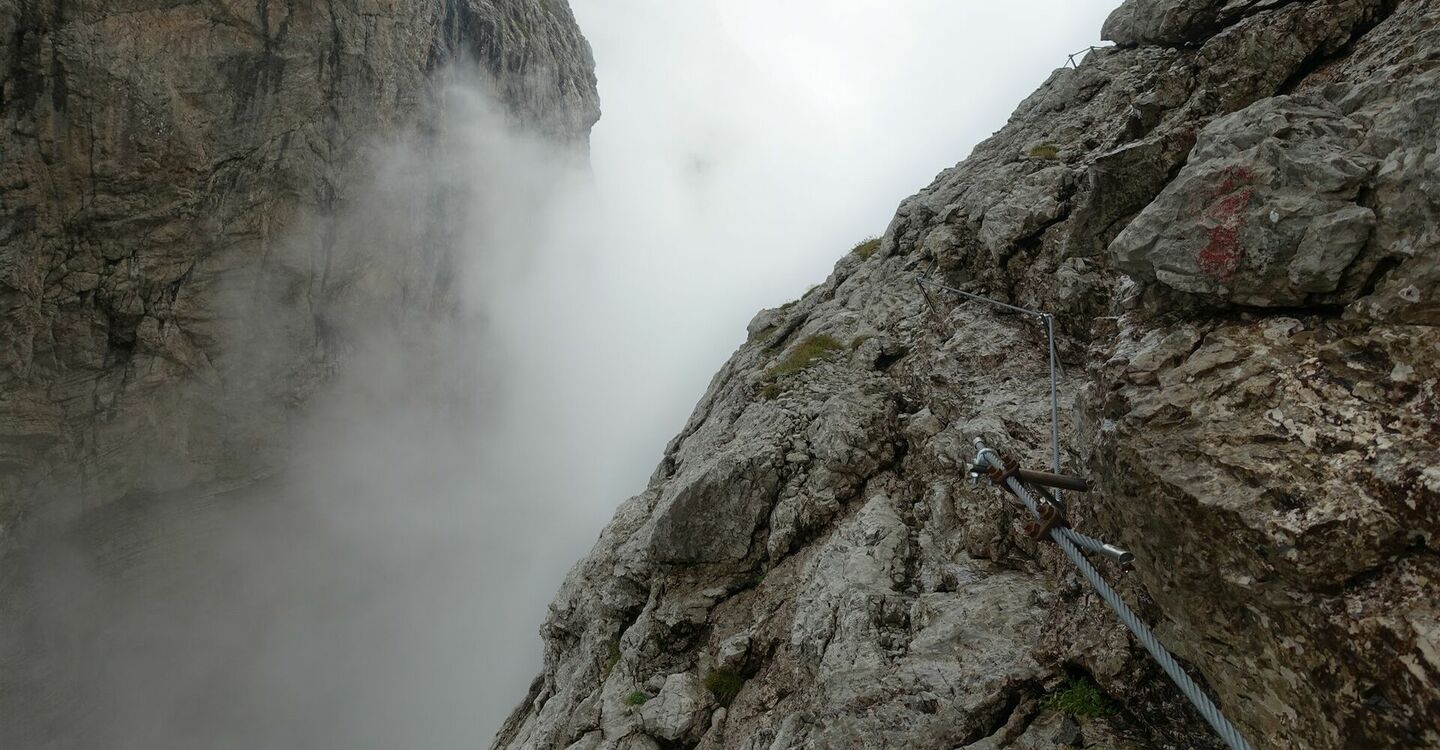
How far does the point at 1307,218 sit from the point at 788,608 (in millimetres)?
11246

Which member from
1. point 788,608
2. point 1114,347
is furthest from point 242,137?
point 1114,347

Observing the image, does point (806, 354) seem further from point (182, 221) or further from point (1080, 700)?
point (182, 221)

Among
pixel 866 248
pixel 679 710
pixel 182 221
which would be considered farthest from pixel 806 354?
pixel 182 221

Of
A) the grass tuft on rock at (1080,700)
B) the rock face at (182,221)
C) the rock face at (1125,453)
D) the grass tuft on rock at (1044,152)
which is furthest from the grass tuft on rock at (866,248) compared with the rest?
the rock face at (182,221)

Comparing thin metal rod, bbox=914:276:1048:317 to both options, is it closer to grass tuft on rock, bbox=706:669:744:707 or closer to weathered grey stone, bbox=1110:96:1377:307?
weathered grey stone, bbox=1110:96:1377:307

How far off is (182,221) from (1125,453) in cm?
5813

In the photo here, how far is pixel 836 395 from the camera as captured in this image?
1820cm

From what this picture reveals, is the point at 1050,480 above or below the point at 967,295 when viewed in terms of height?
below

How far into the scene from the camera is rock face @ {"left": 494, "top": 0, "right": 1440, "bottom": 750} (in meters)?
5.66

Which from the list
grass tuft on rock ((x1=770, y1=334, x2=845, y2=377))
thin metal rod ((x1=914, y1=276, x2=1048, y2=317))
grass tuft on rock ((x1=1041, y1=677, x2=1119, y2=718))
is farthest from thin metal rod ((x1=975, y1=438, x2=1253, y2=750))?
grass tuft on rock ((x1=770, y1=334, x2=845, y2=377))

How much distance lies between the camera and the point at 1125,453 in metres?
7.38

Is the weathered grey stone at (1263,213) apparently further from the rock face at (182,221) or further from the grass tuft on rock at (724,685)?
the rock face at (182,221)

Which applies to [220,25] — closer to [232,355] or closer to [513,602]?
[232,355]

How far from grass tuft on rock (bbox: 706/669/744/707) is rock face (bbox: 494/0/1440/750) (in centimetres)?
6
